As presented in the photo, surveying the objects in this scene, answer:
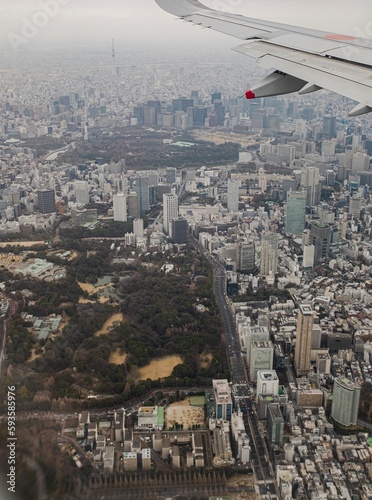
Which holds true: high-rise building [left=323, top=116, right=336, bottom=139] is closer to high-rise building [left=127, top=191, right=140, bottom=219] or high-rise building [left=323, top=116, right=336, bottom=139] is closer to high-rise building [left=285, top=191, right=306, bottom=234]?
high-rise building [left=285, top=191, right=306, bottom=234]

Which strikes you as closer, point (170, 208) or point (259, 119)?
point (170, 208)

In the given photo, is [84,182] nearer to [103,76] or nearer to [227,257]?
[227,257]

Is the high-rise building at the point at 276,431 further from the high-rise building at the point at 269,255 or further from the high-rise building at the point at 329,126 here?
the high-rise building at the point at 329,126

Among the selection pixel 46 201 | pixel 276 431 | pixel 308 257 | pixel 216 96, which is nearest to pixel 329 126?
pixel 216 96

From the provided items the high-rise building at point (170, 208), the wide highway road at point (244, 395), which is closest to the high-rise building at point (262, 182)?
the high-rise building at point (170, 208)

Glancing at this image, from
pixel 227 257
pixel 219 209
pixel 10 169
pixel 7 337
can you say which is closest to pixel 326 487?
pixel 7 337

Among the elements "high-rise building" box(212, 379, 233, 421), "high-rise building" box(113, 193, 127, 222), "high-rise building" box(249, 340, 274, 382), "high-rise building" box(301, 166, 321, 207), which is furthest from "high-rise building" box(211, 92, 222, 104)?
"high-rise building" box(212, 379, 233, 421)

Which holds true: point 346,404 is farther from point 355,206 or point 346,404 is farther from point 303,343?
point 355,206
